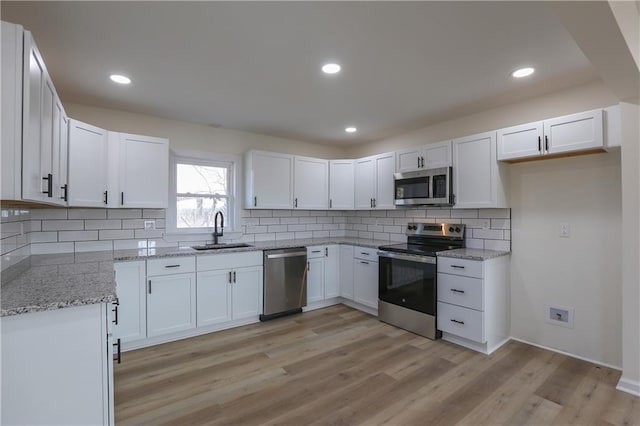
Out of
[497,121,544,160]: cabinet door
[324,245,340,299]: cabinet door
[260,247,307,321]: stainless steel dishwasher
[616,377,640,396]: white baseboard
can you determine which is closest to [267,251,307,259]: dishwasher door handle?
[260,247,307,321]: stainless steel dishwasher

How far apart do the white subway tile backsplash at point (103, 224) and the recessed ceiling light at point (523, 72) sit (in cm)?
412

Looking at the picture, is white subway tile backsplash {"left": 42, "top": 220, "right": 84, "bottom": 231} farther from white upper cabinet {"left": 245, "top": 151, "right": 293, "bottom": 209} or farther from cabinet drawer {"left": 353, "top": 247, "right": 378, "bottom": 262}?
cabinet drawer {"left": 353, "top": 247, "right": 378, "bottom": 262}

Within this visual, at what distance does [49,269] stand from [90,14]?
175 centimetres

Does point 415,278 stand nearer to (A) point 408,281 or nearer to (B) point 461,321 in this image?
(A) point 408,281

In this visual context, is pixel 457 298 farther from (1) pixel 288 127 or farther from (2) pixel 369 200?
(1) pixel 288 127

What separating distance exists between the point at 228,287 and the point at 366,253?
1.81 m

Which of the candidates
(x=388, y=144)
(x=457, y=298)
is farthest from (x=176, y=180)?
(x=457, y=298)

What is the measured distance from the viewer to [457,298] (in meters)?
3.13

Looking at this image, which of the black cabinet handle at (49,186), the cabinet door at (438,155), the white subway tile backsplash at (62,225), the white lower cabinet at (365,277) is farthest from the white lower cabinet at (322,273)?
the black cabinet handle at (49,186)

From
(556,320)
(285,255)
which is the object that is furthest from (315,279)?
(556,320)

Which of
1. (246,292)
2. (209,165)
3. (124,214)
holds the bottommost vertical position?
(246,292)

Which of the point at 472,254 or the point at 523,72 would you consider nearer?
the point at 523,72

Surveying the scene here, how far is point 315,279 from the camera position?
4.25 metres

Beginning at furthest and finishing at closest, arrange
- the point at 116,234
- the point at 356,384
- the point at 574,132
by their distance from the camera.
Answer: the point at 116,234 < the point at 574,132 < the point at 356,384
